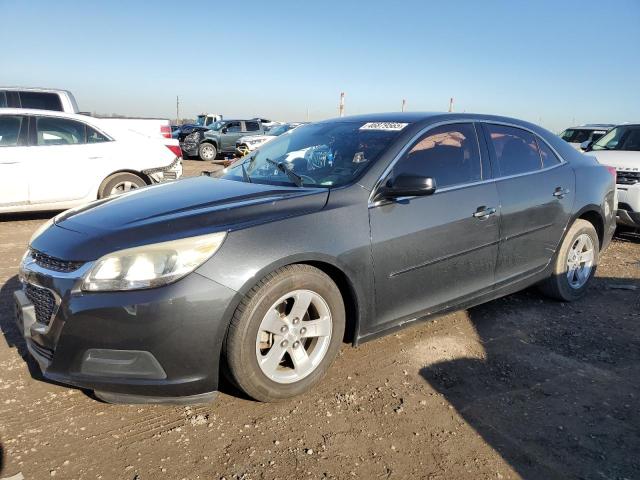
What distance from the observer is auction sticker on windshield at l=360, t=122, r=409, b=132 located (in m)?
3.38

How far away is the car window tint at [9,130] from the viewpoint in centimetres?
667

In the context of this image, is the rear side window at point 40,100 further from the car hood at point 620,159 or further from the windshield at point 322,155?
the car hood at point 620,159

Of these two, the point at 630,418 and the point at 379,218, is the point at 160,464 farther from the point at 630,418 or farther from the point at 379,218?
the point at 630,418

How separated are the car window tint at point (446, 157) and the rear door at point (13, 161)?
18.5ft

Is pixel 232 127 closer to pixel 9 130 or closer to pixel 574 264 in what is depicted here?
pixel 9 130

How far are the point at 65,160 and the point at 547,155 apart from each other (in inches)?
239

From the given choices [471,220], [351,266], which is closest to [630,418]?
[471,220]

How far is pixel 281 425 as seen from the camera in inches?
100

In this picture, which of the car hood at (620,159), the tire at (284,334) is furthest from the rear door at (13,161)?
the car hood at (620,159)

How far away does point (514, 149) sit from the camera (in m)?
3.91

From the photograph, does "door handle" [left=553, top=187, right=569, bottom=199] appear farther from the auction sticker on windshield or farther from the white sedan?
the white sedan

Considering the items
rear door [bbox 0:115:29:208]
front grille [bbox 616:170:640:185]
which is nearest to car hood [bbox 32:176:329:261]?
rear door [bbox 0:115:29:208]

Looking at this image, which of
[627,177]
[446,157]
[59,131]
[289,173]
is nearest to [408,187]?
[446,157]

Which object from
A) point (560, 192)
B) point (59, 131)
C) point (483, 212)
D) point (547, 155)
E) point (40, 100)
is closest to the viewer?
point (483, 212)
